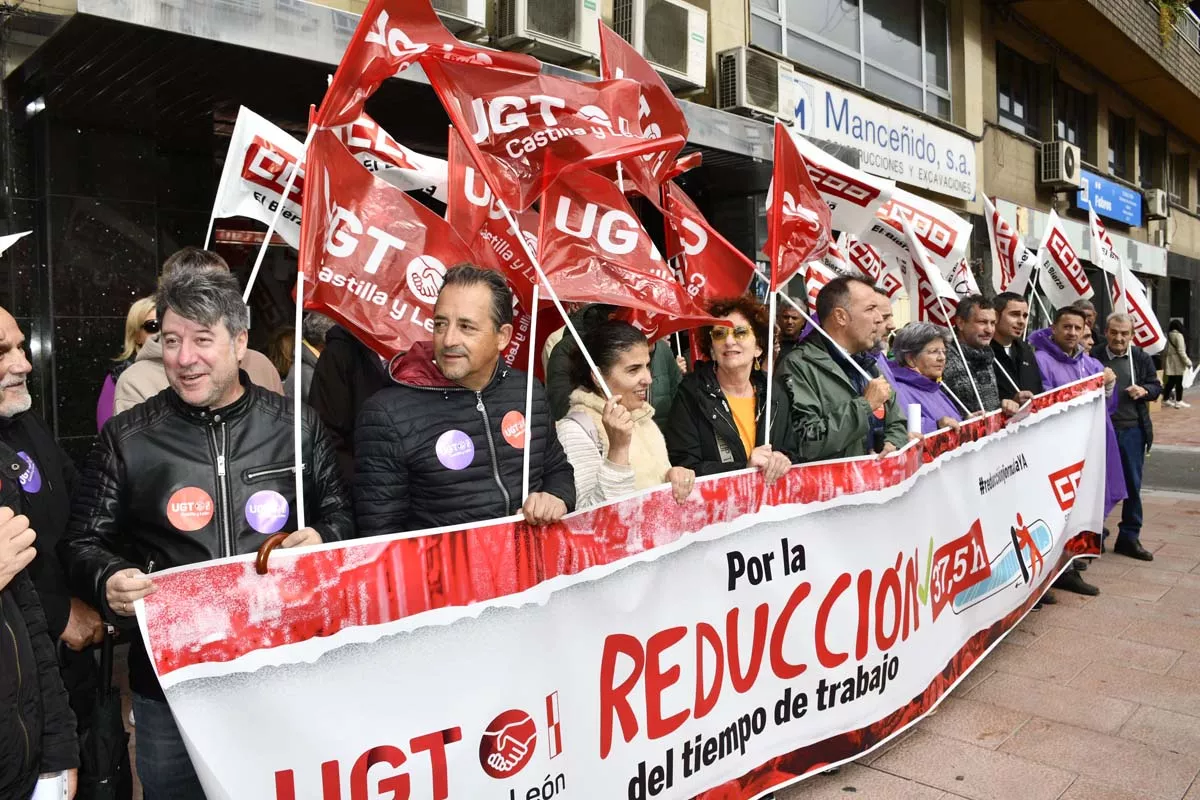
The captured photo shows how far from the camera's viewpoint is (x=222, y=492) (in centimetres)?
222

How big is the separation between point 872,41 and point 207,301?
1207cm

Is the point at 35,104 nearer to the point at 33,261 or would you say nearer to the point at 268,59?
the point at 33,261

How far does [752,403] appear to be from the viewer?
12.4 ft

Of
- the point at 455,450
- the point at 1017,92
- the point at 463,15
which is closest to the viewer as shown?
the point at 455,450

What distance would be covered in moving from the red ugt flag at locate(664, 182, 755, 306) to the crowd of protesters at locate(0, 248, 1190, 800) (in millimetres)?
699

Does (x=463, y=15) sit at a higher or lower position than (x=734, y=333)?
higher

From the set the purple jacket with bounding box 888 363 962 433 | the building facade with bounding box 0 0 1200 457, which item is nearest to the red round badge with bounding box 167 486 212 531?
the building facade with bounding box 0 0 1200 457

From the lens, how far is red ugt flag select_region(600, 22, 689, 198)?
4164 millimetres

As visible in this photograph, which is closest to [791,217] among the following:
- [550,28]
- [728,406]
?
[728,406]

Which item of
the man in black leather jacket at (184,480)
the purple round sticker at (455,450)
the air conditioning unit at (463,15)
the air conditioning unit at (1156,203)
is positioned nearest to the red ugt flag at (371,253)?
the man in black leather jacket at (184,480)

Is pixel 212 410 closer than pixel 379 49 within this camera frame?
A: Yes

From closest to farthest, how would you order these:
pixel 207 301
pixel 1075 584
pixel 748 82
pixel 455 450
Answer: pixel 207 301 < pixel 455 450 < pixel 1075 584 < pixel 748 82

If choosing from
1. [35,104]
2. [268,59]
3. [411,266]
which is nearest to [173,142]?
[35,104]

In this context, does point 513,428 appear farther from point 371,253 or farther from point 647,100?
point 647,100
